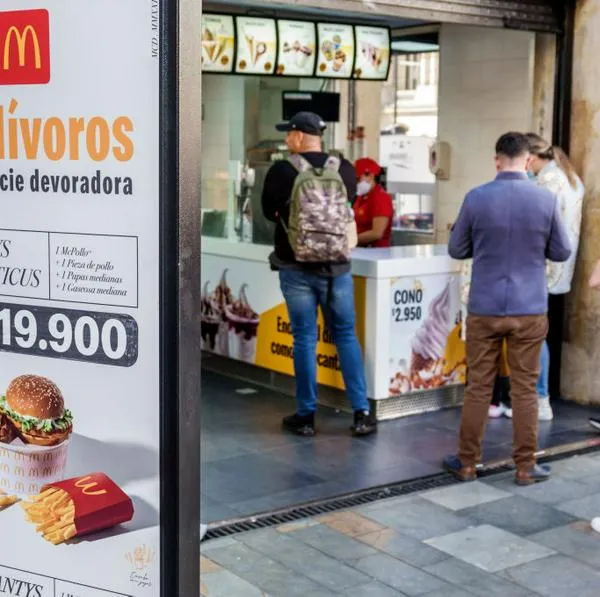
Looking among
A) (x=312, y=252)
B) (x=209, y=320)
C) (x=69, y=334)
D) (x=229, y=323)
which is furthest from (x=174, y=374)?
(x=209, y=320)

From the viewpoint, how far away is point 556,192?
7.02m

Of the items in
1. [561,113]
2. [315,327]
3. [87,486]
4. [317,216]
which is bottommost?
→ [315,327]

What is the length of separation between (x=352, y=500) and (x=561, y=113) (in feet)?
11.8

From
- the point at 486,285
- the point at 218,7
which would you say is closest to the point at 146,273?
the point at 486,285

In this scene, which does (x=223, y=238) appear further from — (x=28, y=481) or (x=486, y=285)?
(x=28, y=481)

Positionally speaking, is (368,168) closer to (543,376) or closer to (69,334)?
(543,376)

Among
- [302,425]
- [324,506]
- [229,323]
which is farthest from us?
[229,323]

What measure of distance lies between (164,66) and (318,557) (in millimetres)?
2930

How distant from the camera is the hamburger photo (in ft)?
8.55

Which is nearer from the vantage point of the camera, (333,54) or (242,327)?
(242,327)

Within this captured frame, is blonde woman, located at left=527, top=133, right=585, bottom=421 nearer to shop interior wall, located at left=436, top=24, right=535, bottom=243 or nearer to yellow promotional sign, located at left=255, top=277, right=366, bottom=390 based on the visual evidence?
shop interior wall, located at left=436, top=24, right=535, bottom=243

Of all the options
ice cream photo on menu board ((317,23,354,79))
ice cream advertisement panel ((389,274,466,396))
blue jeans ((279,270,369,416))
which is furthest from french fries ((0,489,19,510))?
ice cream photo on menu board ((317,23,354,79))

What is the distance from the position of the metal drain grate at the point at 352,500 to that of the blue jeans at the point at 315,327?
96 centimetres

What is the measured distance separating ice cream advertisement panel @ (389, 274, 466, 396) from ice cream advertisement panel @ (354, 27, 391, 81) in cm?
235
